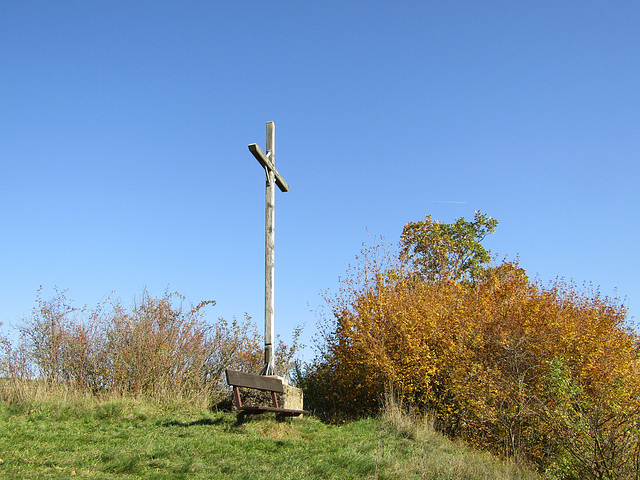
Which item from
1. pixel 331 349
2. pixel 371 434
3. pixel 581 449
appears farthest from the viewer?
pixel 331 349

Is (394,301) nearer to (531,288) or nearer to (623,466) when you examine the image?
(531,288)

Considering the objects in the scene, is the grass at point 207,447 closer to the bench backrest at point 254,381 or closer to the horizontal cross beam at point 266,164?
the bench backrest at point 254,381

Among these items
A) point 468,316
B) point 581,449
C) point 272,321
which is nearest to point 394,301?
point 468,316

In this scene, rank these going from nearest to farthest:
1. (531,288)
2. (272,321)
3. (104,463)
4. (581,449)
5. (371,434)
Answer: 1. (104,463)
2. (581,449)
3. (371,434)
4. (272,321)
5. (531,288)

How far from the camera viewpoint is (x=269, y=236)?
33.9 ft

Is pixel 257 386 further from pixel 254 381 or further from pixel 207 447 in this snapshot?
pixel 207 447

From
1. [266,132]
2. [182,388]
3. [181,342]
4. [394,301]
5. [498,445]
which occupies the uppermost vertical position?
[266,132]

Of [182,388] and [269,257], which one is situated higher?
[269,257]

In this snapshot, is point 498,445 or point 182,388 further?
point 182,388

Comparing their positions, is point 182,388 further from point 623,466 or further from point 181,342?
point 623,466

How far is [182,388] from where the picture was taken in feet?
34.2

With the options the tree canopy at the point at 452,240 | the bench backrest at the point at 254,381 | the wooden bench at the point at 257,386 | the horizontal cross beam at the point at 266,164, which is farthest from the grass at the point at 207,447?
the tree canopy at the point at 452,240

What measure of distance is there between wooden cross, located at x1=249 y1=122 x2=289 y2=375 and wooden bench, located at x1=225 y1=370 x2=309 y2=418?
53 centimetres

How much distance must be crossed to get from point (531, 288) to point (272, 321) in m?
8.10
